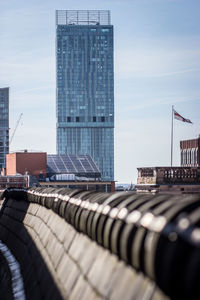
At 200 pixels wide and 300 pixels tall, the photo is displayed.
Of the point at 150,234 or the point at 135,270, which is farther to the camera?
the point at 135,270

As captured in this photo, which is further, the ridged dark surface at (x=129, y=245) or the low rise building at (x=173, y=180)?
the low rise building at (x=173, y=180)

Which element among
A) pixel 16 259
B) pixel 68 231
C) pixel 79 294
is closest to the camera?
pixel 79 294

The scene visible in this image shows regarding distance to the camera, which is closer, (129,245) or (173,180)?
(129,245)

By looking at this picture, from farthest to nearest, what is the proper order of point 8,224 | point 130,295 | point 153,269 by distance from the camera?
point 8,224
point 130,295
point 153,269

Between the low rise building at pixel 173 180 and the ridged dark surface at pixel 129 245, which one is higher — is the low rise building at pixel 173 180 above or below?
below

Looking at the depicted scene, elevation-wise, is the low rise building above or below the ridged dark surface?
below

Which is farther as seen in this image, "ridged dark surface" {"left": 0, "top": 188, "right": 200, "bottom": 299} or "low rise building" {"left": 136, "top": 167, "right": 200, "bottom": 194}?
"low rise building" {"left": 136, "top": 167, "right": 200, "bottom": 194}

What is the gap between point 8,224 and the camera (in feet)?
93.5

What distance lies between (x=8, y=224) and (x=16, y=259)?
849 cm

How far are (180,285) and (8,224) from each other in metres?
23.9

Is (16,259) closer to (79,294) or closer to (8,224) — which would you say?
(8,224)

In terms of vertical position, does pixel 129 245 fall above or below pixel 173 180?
above

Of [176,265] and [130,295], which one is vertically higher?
[176,265]

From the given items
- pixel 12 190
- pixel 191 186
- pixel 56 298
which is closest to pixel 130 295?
pixel 56 298
